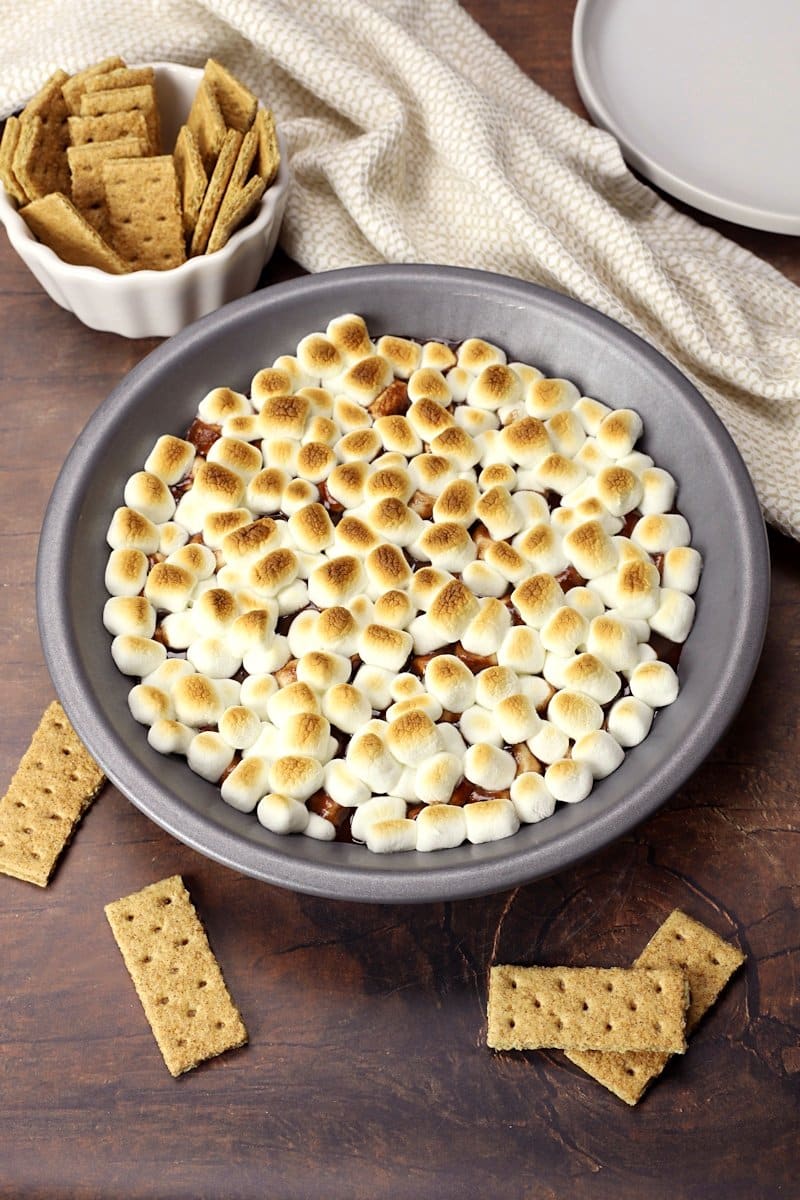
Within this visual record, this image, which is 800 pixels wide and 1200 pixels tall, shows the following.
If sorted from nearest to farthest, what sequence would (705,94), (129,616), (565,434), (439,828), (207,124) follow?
(439,828) < (129,616) < (565,434) < (207,124) < (705,94)

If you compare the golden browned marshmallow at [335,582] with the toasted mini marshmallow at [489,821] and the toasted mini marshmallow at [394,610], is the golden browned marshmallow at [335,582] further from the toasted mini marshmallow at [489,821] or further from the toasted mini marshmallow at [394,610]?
the toasted mini marshmallow at [489,821]

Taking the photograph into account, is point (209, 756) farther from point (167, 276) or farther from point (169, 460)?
point (167, 276)

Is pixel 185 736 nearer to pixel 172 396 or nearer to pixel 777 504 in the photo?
pixel 172 396

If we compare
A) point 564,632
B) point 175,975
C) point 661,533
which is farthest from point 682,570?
point 175,975

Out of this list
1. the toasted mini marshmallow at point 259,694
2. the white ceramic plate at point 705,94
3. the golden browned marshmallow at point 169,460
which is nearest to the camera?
the toasted mini marshmallow at point 259,694

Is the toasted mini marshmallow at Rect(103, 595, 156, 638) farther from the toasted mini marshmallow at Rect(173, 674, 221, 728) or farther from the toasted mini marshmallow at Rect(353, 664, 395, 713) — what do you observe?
the toasted mini marshmallow at Rect(353, 664, 395, 713)

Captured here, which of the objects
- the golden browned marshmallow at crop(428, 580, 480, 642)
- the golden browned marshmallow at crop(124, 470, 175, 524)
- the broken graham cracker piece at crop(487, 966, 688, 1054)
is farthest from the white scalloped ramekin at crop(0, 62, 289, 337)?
the broken graham cracker piece at crop(487, 966, 688, 1054)

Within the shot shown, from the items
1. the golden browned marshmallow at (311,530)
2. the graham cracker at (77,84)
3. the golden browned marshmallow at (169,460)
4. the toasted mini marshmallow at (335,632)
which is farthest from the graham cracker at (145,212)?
the toasted mini marshmallow at (335,632)
